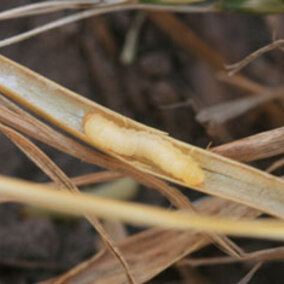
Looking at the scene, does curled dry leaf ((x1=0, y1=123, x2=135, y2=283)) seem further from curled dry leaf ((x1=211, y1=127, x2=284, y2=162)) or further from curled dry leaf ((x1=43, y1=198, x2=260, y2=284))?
curled dry leaf ((x1=211, y1=127, x2=284, y2=162))

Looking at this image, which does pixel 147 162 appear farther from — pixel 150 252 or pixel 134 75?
pixel 134 75

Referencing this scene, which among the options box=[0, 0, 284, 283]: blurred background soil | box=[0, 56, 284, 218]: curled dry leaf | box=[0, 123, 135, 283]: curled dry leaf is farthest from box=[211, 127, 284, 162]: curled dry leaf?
box=[0, 0, 284, 283]: blurred background soil

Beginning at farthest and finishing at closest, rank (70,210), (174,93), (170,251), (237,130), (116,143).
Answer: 1. (174,93)
2. (237,130)
3. (170,251)
4. (116,143)
5. (70,210)

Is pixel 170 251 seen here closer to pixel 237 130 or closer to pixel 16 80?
pixel 16 80

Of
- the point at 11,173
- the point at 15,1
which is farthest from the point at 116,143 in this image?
the point at 15,1

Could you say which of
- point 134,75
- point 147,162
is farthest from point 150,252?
point 134,75

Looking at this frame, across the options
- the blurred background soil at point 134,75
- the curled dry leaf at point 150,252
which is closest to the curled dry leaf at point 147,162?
the curled dry leaf at point 150,252
